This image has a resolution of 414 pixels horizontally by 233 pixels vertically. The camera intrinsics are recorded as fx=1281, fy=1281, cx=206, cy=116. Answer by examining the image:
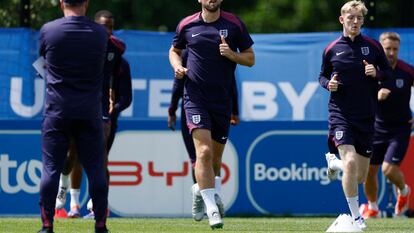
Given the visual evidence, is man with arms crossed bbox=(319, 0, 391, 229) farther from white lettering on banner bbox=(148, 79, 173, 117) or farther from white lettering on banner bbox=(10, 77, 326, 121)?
white lettering on banner bbox=(148, 79, 173, 117)

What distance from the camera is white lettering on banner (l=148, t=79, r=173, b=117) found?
17000mm

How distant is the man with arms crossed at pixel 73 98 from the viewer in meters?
10.4

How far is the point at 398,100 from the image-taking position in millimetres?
16391

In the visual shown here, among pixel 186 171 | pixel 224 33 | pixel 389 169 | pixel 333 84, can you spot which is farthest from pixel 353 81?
pixel 186 171

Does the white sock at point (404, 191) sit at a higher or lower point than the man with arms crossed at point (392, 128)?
lower

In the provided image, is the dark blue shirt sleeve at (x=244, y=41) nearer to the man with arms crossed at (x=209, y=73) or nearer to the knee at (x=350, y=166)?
the man with arms crossed at (x=209, y=73)

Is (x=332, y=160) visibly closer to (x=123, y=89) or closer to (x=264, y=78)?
(x=123, y=89)

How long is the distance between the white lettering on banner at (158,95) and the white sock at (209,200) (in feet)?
15.7

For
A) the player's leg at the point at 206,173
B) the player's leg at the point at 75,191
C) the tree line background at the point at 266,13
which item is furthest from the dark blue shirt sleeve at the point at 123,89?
the tree line background at the point at 266,13

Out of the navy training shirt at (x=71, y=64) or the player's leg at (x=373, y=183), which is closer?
the navy training shirt at (x=71, y=64)

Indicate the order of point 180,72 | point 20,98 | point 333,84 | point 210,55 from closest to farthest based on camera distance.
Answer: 1. point 180,72
2. point 210,55
3. point 333,84
4. point 20,98

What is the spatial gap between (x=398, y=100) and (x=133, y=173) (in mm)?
3592

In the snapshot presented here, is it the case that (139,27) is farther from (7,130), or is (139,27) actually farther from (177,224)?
(177,224)

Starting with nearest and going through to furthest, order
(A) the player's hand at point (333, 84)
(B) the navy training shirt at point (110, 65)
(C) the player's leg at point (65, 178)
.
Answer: (A) the player's hand at point (333, 84)
(B) the navy training shirt at point (110, 65)
(C) the player's leg at point (65, 178)
